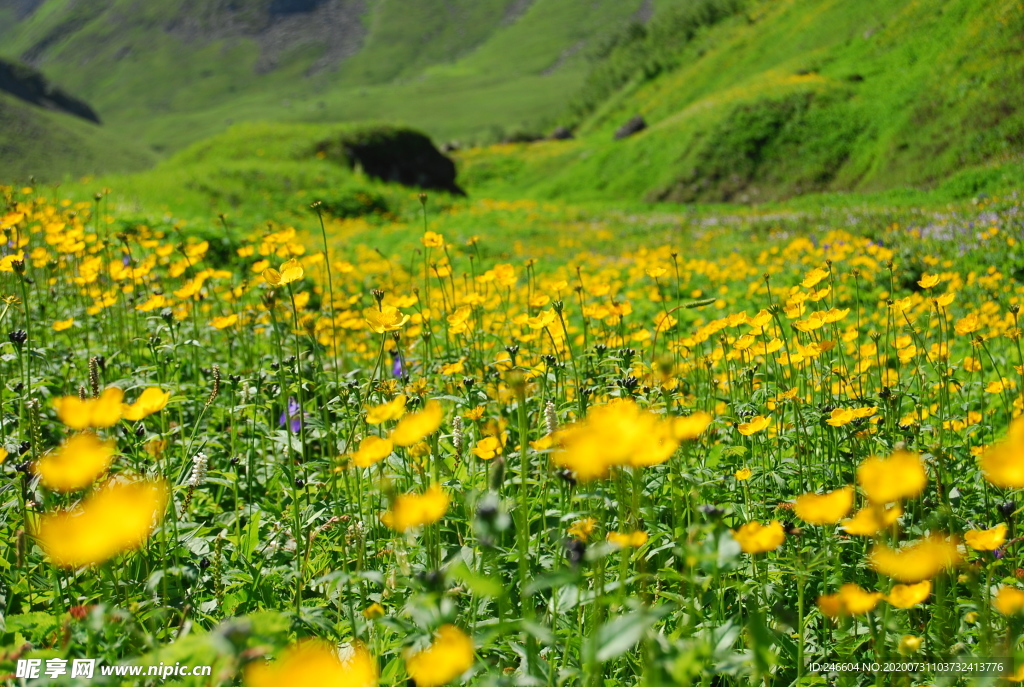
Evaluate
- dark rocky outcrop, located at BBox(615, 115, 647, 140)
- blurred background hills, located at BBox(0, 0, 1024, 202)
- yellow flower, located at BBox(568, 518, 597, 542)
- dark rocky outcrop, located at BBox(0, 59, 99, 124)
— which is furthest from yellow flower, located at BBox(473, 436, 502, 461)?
dark rocky outcrop, located at BBox(0, 59, 99, 124)

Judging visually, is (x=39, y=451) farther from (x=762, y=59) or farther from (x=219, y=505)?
(x=762, y=59)

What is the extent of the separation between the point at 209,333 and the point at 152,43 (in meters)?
161

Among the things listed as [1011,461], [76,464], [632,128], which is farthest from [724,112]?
[76,464]

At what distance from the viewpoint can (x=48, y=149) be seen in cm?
2122

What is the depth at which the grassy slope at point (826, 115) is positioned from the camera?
9.06 metres

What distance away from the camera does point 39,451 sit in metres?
1.82

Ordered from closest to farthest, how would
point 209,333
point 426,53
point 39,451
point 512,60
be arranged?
point 39,451
point 209,333
point 512,60
point 426,53

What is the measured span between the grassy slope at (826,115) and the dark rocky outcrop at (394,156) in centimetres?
439

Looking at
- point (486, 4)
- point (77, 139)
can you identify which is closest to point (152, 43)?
point (486, 4)

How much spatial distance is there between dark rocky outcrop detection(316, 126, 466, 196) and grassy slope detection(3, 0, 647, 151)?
5126 cm

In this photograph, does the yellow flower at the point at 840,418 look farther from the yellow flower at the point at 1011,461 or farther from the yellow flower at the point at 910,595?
the yellow flower at the point at 1011,461

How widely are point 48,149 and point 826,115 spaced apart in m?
22.7

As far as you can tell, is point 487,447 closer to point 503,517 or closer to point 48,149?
point 503,517

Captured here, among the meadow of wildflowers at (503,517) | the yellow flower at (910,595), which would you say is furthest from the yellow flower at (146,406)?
the yellow flower at (910,595)
